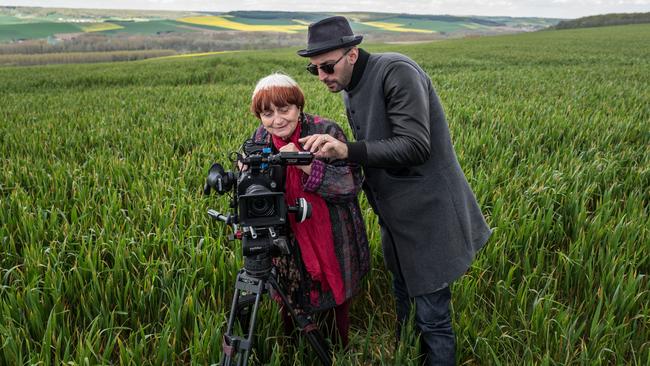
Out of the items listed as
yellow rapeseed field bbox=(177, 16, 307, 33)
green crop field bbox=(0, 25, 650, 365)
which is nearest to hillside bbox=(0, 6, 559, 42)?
yellow rapeseed field bbox=(177, 16, 307, 33)

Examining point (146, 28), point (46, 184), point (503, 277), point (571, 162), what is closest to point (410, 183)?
point (503, 277)

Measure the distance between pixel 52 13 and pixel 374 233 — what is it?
6740 inches

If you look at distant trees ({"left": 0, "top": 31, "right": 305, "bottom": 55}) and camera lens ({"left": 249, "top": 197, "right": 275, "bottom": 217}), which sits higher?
distant trees ({"left": 0, "top": 31, "right": 305, "bottom": 55})

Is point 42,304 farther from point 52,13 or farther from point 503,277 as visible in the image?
point 52,13

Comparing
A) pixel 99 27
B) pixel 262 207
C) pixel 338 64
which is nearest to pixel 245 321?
pixel 262 207

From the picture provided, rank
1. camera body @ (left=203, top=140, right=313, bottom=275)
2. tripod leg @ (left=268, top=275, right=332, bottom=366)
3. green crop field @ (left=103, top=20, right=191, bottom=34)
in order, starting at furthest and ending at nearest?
green crop field @ (left=103, top=20, right=191, bottom=34) → tripod leg @ (left=268, top=275, right=332, bottom=366) → camera body @ (left=203, top=140, right=313, bottom=275)

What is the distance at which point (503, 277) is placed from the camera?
2.34 metres

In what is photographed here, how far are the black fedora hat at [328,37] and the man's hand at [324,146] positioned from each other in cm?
41

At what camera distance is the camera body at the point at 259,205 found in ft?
3.92

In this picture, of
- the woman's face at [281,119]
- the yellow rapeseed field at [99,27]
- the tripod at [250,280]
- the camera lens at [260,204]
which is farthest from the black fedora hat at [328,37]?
the yellow rapeseed field at [99,27]

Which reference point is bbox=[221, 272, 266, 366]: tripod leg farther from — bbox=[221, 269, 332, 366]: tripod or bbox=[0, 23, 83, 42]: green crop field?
bbox=[0, 23, 83, 42]: green crop field

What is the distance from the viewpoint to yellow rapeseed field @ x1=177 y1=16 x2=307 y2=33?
9731cm

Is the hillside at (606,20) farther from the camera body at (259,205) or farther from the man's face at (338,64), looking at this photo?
the camera body at (259,205)

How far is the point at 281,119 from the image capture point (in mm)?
1670
